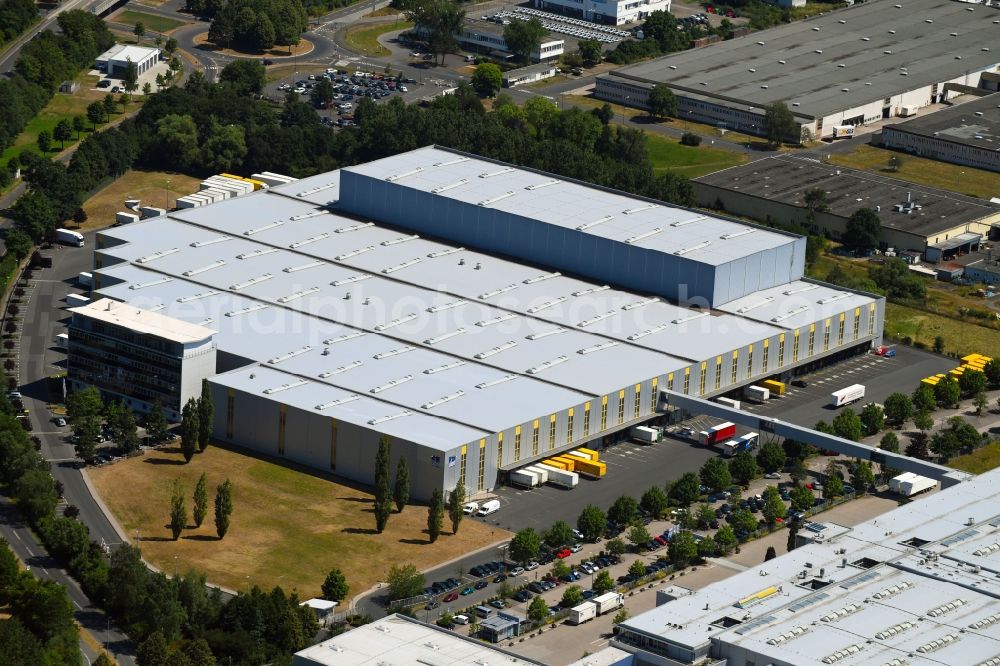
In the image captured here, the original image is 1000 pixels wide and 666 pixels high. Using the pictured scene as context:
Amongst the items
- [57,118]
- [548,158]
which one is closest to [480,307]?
[548,158]

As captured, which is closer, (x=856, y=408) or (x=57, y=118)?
(x=856, y=408)

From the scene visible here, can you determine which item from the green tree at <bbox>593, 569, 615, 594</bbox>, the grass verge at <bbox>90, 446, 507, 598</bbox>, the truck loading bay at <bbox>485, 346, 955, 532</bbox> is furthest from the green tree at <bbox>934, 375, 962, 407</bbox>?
the green tree at <bbox>593, 569, 615, 594</bbox>

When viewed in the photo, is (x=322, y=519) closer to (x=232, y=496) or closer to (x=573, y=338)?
(x=232, y=496)

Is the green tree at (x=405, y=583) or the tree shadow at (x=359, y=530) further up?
the green tree at (x=405, y=583)

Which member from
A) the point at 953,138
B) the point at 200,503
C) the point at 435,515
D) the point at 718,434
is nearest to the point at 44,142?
the point at 200,503

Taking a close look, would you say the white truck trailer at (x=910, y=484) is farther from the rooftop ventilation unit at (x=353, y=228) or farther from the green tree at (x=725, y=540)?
the rooftop ventilation unit at (x=353, y=228)

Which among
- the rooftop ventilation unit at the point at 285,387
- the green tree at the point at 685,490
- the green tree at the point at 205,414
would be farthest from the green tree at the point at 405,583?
the rooftop ventilation unit at the point at 285,387

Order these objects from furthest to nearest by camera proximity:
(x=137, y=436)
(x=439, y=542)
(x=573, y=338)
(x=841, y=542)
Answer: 1. (x=573, y=338)
2. (x=137, y=436)
3. (x=439, y=542)
4. (x=841, y=542)
